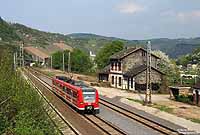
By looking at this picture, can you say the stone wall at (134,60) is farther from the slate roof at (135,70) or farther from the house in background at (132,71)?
the slate roof at (135,70)

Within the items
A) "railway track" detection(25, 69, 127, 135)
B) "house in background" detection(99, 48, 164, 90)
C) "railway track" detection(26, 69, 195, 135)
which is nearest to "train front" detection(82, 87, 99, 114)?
"railway track" detection(25, 69, 127, 135)

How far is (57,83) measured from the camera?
48406 mm

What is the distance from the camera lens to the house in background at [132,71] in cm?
6303

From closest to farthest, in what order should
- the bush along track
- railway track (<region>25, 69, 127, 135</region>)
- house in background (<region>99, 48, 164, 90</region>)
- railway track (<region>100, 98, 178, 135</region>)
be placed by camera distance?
the bush along track → railway track (<region>25, 69, 127, 135</region>) → railway track (<region>100, 98, 178, 135</region>) → house in background (<region>99, 48, 164, 90</region>)

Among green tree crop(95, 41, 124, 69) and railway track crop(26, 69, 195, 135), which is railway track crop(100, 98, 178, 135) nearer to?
railway track crop(26, 69, 195, 135)

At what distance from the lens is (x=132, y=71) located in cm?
6550

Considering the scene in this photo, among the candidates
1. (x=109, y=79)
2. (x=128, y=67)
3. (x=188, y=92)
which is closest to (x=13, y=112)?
(x=188, y=92)

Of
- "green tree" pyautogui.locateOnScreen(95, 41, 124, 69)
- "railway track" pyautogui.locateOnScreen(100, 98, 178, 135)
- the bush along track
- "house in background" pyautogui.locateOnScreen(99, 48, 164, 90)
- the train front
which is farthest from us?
"green tree" pyautogui.locateOnScreen(95, 41, 124, 69)

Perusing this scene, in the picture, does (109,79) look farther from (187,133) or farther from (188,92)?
(187,133)

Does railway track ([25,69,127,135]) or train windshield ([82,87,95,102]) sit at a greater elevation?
train windshield ([82,87,95,102])

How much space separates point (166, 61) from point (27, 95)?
193 ft

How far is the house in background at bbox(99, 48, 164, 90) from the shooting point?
63031mm

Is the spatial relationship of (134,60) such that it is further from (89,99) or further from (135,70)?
(89,99)

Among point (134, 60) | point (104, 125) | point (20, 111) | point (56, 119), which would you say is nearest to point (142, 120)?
point (104, 125)
